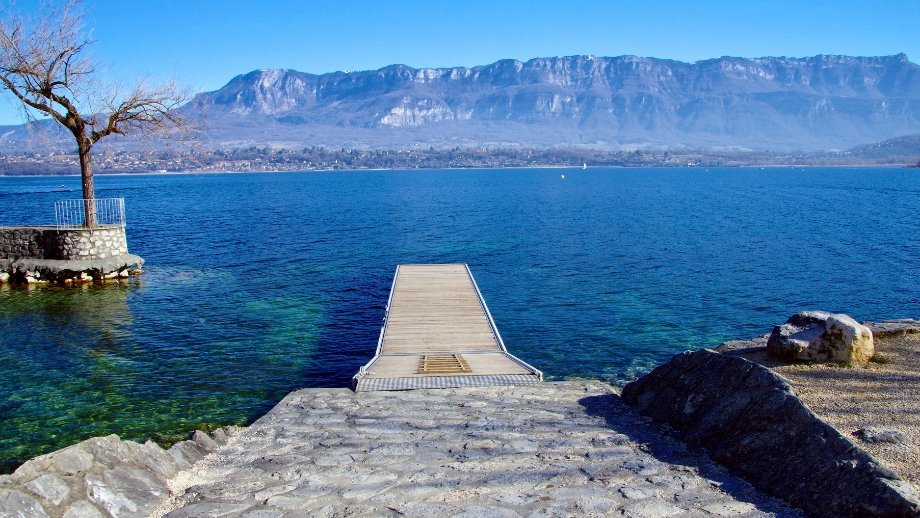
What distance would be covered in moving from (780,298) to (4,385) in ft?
83.3

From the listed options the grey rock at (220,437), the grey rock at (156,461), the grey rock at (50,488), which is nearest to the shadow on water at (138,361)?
the grey rock at (220,437)

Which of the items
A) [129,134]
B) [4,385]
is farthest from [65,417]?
[129,134]

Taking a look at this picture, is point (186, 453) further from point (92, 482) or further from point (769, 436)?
point (769, 436)

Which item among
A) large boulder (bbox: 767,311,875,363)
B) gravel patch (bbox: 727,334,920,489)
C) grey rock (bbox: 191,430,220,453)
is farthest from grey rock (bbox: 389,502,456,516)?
large boulder (bbox: 767,311,875,363)

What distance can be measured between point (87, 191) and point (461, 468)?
2928 cm

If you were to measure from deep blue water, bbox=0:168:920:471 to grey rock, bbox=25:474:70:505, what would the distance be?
6.31 metres

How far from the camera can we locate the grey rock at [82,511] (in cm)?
594

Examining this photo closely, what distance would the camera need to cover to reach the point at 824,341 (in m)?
9.94

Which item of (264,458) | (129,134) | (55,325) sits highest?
(129,134)

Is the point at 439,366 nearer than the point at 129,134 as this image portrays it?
Yes

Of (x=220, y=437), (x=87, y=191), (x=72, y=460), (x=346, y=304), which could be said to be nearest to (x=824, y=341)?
(x=220, y=437)

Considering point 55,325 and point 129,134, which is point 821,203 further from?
point 55,325

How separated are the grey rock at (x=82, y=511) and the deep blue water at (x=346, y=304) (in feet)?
21.4

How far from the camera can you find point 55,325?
21.7m
